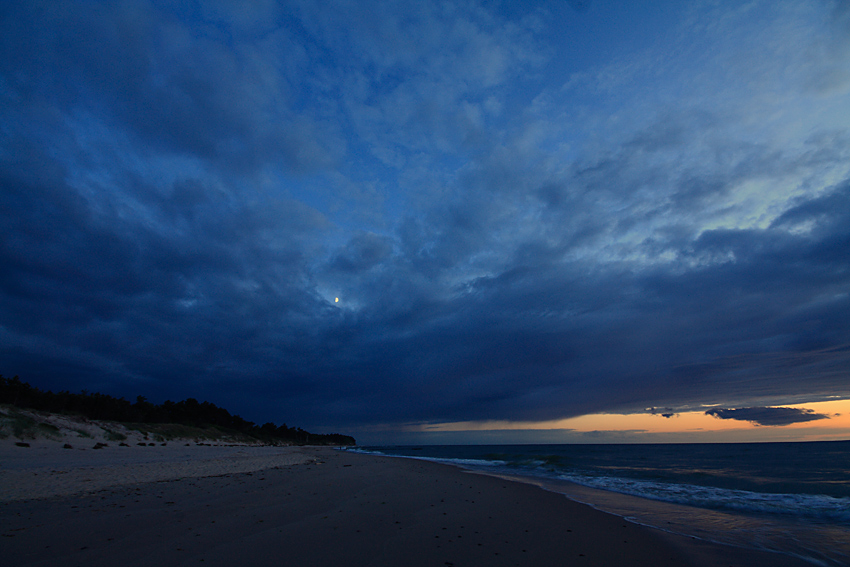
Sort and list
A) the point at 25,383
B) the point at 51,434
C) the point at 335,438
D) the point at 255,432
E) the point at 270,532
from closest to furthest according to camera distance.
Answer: the point at 270,532 < the point at 51,434 < the point at 25,383 < the point at 255,432 < the point at 335,438

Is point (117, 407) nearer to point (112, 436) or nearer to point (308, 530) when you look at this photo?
point (112, 436)

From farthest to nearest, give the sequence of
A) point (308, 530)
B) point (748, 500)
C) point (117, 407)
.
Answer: point (117, 407) < point (748, 500) < point (308, 530)

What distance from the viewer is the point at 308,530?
7.00 metres

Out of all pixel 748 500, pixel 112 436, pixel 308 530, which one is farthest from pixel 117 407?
pixel 748 500

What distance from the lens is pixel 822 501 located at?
42.4 feet

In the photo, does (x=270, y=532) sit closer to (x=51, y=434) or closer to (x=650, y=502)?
(x=650, y=502)

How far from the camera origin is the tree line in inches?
1950

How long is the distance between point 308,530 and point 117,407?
73.7 m

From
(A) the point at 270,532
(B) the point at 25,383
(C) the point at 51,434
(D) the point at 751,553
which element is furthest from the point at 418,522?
(B) the point at 25,383

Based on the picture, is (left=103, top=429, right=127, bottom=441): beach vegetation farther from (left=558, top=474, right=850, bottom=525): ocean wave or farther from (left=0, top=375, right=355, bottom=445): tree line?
(left=558, top=474, right=850, bottom=525): ocean wave

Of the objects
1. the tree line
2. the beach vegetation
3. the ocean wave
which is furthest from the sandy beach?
the tree line

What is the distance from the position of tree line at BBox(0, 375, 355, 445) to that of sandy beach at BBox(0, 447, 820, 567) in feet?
164

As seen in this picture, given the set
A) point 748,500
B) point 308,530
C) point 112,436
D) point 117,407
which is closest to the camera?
point 308,530

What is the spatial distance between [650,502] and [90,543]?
1614 cm
